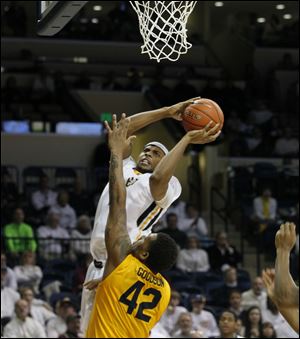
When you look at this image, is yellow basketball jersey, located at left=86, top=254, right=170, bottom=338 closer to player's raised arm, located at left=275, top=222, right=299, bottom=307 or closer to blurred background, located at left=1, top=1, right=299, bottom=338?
player's raised arm, located at left=275, top=222, right=299, bottom=307

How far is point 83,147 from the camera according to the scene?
74.5 ft

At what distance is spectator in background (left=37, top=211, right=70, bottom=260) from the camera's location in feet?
58.4

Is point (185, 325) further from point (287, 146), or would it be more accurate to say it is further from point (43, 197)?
point (287, 146)

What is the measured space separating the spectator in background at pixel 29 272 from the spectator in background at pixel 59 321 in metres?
1.54

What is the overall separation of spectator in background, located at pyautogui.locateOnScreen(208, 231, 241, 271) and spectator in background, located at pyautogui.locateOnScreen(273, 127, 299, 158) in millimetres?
5477

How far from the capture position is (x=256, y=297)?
16281mm

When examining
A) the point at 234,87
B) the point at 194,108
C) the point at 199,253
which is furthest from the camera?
the point at 234,87

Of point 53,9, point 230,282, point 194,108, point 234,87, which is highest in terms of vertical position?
point 53,9

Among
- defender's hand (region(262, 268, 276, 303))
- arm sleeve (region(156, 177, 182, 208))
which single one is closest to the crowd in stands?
arm sleeve (region(156, 177, 182, 208))

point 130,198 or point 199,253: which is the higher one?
point 130,198

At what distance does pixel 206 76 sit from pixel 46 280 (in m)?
11.1

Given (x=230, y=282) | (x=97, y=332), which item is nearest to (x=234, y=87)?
(x=230, y=282)

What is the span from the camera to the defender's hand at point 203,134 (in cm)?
753

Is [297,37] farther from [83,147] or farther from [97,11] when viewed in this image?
[83,147]
